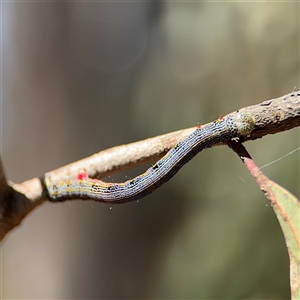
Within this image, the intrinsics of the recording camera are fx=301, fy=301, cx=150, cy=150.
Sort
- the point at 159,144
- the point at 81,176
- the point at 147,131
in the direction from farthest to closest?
1. the point at 147,131
2. the point at 81,176
3. the point at 159,144

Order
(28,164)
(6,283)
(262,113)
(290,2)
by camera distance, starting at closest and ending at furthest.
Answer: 1. (262,113)
2. (290,2)
3. (28,164)
4. (6,283)

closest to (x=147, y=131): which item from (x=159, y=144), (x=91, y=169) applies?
(x=91, y=169)

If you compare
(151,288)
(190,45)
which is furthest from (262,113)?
(151,288)

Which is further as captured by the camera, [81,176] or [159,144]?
[81,176]

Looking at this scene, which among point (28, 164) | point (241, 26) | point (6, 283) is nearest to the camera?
point (241, 26)

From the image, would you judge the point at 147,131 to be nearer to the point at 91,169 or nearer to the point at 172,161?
the point at 91,169

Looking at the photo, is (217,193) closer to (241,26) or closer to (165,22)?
(241,26)
